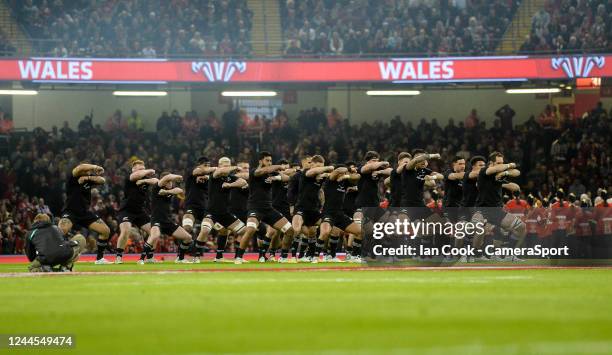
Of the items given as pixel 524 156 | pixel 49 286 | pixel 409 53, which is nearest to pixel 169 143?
pixel 409 53

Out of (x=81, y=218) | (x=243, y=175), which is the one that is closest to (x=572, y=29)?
(x=243, y=175)

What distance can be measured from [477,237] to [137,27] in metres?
22.0

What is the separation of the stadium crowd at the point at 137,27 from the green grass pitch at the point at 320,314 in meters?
22.1

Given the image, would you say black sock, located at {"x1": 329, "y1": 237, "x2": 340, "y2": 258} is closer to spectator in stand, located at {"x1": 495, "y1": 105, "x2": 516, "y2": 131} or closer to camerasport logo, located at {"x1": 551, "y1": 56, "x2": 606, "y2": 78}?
camerasport logo, located at {"x1": 551, "y1": 56, "x2": 606, "y2": 78}

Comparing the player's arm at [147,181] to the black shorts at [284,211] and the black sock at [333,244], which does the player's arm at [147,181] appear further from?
the black sock at [333,244]

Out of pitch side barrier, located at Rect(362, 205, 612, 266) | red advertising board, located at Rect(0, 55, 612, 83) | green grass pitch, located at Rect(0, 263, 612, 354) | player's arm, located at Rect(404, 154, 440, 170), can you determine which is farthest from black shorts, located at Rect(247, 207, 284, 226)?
red advertising board, located at Rect(0, 55, 612, 83)

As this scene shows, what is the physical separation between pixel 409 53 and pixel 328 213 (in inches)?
585

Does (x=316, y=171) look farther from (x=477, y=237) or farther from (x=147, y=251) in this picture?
(x=477, y=237)

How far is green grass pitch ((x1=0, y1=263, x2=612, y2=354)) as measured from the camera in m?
8.11

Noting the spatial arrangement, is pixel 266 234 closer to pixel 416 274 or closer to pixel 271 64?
pixel 416 274

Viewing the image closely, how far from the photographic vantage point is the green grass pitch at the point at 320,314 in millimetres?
8109

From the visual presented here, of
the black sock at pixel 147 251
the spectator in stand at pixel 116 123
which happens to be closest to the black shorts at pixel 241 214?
the black sock at pixel 147 251

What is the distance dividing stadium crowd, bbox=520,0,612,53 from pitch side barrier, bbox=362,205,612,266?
15693 millimetres

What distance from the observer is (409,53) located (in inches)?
1437
